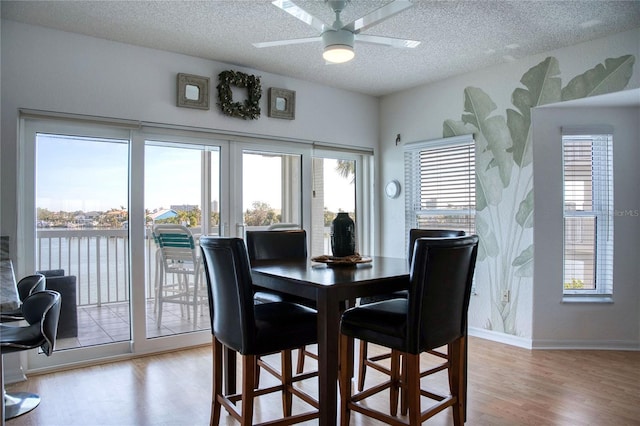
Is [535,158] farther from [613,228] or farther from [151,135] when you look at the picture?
[151,135]

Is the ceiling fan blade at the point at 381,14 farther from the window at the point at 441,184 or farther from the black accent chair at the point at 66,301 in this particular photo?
the black accent chair at the point at 66,301

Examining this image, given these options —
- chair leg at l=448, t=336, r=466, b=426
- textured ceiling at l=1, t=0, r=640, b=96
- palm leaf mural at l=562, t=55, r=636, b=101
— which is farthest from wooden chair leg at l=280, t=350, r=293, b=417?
palm leaf mural at l=562, t=55, r=636, b=101

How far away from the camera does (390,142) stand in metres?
4.99

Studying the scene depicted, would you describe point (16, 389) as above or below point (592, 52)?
below

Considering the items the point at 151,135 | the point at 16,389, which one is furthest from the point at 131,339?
the point at 151,135

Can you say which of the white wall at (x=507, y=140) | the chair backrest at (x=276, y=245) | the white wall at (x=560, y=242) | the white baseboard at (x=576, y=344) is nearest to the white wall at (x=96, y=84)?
the chair backrest at (x=276, y=245)

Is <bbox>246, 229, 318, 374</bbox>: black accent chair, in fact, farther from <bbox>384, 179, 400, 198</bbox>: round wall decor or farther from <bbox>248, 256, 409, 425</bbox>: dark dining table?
<bbox>384, 179, 400, 198</bbox>: round wall decor

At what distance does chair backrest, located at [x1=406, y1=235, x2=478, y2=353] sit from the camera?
1.91 metres

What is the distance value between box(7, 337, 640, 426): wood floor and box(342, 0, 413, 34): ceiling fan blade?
220 cm

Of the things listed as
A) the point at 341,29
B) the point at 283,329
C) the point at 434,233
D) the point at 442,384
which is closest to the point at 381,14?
the point at 341,29

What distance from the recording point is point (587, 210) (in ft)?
12.5

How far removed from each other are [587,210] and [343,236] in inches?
98.2

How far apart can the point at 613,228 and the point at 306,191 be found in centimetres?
277

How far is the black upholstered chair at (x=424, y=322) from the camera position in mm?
1920
